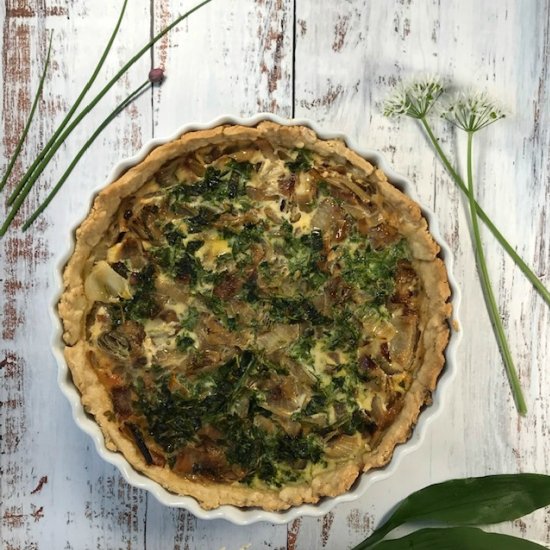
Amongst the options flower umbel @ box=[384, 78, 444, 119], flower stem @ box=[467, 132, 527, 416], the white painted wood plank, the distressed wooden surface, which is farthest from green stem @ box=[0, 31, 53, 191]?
flower stem @ box=[467, 132, 527, 416]

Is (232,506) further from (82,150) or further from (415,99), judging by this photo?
(415,99)

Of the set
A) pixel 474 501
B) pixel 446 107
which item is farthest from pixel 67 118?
pixel 474 501

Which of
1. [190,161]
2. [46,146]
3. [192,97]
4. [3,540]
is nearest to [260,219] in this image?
[190,161]

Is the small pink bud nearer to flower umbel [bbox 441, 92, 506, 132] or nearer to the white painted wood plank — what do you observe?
the white painted wood plank

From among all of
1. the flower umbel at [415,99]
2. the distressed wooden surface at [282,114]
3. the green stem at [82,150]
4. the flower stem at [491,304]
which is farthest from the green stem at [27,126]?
the flower stem at [491,304]

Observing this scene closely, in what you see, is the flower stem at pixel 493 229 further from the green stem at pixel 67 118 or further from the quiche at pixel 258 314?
the green stem at pixel 67 118

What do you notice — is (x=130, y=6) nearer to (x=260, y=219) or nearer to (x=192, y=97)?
(x=192, y=97)
